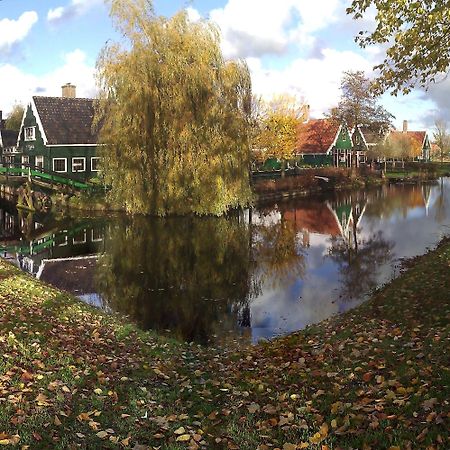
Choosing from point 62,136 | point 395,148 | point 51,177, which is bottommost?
point 51,177

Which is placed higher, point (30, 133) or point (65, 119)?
point (65, 119)

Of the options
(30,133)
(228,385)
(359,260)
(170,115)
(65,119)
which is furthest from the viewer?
(30,133)

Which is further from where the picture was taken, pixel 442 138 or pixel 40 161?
pixel 442 138

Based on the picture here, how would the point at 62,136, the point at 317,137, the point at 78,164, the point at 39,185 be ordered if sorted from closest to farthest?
1. the point at 39,185
2. the point at 62,136
3. the point at 78,164
4. the point at 317,137

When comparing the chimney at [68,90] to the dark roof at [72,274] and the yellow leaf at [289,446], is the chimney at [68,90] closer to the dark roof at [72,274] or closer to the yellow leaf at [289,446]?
the dark roof at [72,274]

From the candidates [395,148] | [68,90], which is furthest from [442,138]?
[68,90]

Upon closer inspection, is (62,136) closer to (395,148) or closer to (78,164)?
(78,164)

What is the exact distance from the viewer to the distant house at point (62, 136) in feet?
131

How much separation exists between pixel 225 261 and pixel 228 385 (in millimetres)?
12513

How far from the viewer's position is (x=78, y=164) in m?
41.1

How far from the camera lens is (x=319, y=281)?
53.7ft

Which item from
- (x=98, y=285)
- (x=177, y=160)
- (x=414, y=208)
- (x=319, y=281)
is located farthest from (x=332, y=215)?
(x=98, y=285)

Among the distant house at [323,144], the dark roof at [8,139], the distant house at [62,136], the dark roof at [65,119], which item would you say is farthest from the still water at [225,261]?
the distant house at [323,144]

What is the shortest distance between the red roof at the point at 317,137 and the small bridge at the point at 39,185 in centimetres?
3550
